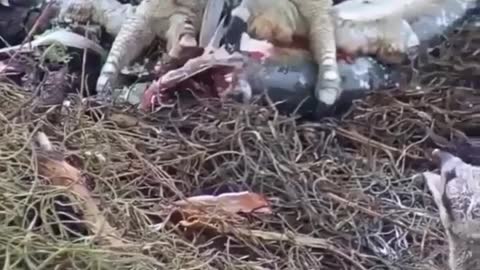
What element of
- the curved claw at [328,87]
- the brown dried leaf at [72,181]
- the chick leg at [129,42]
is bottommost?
the curved claw at [328,87]

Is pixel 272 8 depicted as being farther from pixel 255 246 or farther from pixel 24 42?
pixel 255 246

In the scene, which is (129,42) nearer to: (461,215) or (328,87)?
(328,87)

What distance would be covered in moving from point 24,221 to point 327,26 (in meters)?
0.97

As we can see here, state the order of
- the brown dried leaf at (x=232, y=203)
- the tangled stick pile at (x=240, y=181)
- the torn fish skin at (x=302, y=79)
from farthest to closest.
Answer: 1. the torn fish skin at (x=302, y=79)
2. the brown dried leaf at (x=232, y=203)
3. the tangled stick pile at (x=240, y=181)

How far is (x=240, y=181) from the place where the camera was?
65.8 inches

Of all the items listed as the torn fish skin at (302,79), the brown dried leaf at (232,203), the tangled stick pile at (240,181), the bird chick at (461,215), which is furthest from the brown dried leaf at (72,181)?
the torn fish skin at (302,79)

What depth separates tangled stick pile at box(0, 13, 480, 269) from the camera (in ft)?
4.54

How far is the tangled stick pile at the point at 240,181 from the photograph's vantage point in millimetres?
1384

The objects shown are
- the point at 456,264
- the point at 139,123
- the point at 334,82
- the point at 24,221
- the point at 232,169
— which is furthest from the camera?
the point at 334,82

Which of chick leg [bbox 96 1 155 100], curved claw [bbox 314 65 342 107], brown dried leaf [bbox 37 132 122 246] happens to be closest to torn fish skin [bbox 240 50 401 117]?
curved claw [bbox 314 65 342 107]

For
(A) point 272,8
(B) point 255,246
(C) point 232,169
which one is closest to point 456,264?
(B) point 255,246

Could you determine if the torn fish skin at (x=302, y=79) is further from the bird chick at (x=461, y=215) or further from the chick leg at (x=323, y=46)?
the bird chick at (x=461, y=215)

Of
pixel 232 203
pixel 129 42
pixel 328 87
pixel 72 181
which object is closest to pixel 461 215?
pixel 232 203

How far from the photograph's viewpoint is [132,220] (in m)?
1.49
